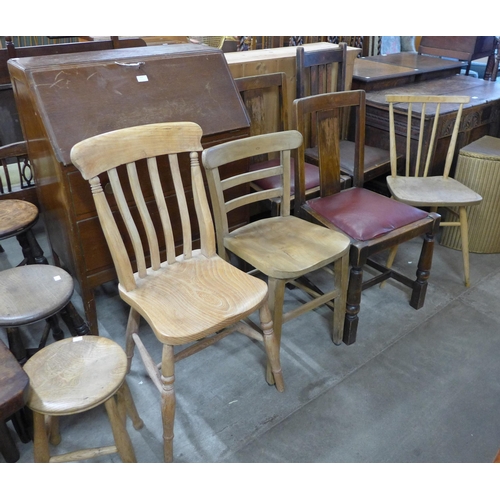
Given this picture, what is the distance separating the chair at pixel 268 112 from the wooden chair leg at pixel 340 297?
1.68ft

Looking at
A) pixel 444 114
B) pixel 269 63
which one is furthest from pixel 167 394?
pixel 444 114

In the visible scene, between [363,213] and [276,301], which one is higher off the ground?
[363,213]

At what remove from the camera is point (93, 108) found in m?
1.81

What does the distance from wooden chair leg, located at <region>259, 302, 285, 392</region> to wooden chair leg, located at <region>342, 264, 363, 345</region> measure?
43 cm

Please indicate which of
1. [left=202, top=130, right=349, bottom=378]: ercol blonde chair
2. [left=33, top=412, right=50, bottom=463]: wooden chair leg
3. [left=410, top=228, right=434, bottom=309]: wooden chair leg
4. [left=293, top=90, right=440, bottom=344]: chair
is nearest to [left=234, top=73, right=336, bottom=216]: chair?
[left=293, top=90, right=440, bottom=344]: chair

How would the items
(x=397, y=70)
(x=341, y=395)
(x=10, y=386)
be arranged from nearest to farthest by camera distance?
(x=10, y=386)
(x=341, y=395)
(x=397, y=70)

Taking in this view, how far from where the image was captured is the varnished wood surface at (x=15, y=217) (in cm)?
200

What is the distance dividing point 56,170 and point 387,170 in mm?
1917

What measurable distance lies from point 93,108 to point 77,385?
1054 mm

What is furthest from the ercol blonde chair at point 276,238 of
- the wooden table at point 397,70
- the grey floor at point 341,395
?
the wooden table at point 397,70

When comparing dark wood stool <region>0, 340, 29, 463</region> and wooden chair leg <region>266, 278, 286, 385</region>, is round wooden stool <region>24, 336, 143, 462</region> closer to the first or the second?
dark wood stool <region>0, 340, 29, 463</region>

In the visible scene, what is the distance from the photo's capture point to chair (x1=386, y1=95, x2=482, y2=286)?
2430 millimetres

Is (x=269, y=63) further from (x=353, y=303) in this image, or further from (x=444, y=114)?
(x=353, y=303)

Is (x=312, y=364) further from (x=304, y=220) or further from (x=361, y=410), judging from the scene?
(x=304, y=220)
